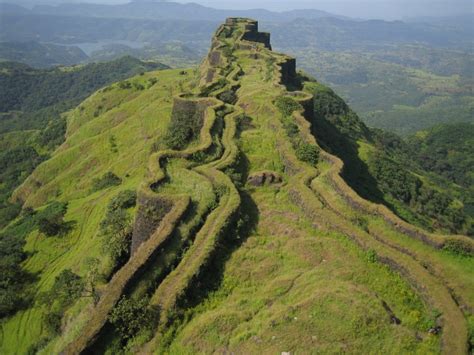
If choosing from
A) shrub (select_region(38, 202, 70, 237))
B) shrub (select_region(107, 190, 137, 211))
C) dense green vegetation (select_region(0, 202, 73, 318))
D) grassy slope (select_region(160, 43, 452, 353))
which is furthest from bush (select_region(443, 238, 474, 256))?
shrub (select_region(38, 202, 70, 237))

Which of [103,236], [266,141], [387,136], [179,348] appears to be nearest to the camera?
[179,348]

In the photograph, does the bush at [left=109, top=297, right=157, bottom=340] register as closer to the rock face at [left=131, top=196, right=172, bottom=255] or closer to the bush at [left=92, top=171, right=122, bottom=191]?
the rock face at [left=131, top=196, right=172, bottom=255]

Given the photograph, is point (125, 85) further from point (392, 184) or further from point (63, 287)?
point (63, 287)

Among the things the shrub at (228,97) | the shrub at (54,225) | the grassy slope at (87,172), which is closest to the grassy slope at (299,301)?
the grassy slope at (87,172)

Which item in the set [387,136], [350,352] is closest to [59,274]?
[350,352]

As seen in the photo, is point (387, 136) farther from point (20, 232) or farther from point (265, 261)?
point (265, 261)

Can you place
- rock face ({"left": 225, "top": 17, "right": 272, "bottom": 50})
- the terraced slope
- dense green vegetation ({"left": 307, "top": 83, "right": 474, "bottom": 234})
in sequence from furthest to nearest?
1. rock face ({"left": 225, "top": 17, "right": 272, "bottom": 50})
2. dense green vegetation ({"left": 307, "top": 83, "right": 474, "bottom": 234})
3. the terraced slope
